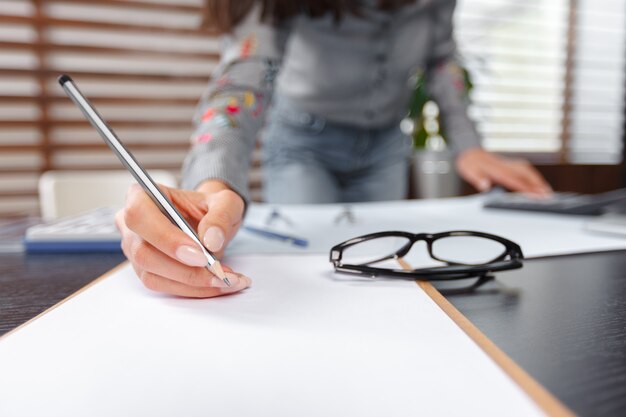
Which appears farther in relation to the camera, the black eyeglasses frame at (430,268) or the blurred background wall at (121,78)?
the blurred background wall at (121,78)

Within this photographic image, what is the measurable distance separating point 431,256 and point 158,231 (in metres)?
0.24

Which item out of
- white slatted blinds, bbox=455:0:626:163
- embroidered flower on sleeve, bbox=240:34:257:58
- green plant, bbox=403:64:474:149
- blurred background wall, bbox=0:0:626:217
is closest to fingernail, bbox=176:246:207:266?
embroidered flower on sleeve, bbox=240:34:257:58

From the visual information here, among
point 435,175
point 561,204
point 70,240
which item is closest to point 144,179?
point 70,240

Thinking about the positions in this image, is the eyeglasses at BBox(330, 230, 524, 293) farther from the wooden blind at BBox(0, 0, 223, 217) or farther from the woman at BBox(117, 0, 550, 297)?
the wooden blind at BBox(0, 0, 223, 217)

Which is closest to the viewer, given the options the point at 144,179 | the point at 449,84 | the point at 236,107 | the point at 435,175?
the point at 144,179

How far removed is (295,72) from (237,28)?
0.31 metres

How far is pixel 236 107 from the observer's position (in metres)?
0.61

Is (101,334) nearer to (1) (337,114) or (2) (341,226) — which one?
(2) (341,226)

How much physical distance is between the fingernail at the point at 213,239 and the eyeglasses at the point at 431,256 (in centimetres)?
11

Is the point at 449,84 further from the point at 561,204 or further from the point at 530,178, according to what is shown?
the point at 561,204

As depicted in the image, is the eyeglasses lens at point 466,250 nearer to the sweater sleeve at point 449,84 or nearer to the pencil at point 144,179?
the pencil at point 144,179

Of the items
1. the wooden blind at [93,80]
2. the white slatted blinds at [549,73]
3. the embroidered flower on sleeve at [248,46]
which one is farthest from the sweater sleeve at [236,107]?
the white slatted blinds at [549,73]

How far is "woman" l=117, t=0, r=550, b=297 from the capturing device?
0.62 m

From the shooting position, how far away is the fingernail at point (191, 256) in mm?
333
